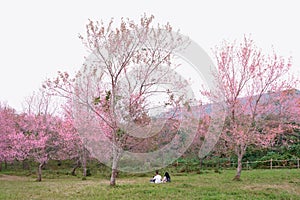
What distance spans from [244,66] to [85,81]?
960 cm

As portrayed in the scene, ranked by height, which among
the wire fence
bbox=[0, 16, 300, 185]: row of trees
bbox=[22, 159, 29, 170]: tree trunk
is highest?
bbox=[0, 16, 300, 185]: row of trees

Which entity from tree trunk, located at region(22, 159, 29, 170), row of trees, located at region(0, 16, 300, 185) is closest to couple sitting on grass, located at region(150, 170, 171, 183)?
row of trees, located at region(0, 16, 300, 185)

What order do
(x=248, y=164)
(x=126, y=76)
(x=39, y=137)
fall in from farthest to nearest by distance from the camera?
1. (x=248, y=164)
2. (x=39, y=137)
3. (x=126, y=76)

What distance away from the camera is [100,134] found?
24031 millimetres

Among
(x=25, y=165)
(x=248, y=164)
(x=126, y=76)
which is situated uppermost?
(x=126, y=76)

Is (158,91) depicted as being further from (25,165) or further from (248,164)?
(25,165)

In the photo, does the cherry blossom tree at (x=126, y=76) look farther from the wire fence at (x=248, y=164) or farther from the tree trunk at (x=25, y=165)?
the tree trunk at (x=25, y=165)

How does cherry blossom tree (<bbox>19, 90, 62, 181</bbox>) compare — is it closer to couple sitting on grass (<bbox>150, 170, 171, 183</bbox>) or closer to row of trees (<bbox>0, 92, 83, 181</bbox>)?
row of trees (<bbox>0, 92, 83, 181</bbox>)

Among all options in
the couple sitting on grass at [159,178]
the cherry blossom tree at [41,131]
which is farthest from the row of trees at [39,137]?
the couple sitting on grass at [159,178]

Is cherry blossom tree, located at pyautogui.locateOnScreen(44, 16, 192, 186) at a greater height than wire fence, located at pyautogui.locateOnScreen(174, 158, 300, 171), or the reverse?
cherry blossom tree, located at pyautogui.locateOnScreen(44, 16, 192, 186)

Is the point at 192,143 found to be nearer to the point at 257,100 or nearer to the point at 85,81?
the point at 257,100

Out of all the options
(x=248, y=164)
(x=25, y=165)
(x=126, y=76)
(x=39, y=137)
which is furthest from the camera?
(x=25, y=165)

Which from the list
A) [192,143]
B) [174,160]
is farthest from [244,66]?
[174,160]

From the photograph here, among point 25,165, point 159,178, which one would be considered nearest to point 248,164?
point 159,178
